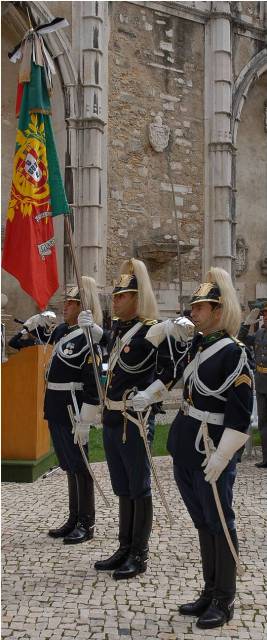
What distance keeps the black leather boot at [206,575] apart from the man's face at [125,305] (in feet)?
4.74

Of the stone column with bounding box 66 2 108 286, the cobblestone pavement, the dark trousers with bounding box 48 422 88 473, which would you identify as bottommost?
the cobblestone pavement

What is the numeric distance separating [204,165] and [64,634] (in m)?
15.5

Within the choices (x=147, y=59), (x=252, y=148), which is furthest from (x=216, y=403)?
(x=252, y=148)

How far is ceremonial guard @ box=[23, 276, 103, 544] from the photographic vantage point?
4926mm

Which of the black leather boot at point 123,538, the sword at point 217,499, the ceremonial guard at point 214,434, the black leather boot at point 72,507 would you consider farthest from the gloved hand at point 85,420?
the sword at point 217,499

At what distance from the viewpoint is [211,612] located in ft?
11.6

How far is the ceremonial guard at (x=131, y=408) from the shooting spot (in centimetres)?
421

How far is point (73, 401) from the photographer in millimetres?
4984

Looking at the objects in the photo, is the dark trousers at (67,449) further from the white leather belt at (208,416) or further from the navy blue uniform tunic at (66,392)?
the white leather belt at (208,416)

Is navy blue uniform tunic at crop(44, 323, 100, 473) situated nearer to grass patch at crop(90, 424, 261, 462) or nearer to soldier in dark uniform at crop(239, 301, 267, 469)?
grass patch at crop(90, 424, 261, 462)

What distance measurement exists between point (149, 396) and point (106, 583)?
1163mm

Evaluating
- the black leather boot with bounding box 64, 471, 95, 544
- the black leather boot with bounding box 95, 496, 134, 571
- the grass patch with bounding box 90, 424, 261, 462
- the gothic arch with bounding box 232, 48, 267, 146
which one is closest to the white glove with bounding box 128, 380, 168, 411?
the black leather boot with bounding box 95, 496, 134, 571

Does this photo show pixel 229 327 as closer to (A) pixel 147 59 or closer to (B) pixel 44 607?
(B) pixel 44 607

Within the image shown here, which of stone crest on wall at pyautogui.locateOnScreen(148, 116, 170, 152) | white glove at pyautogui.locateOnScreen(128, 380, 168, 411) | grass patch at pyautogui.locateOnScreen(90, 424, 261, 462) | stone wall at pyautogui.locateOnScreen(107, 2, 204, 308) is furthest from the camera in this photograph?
stone crest on wall at pyautogui.locateOnScreen(148, 116, 170, 152)
